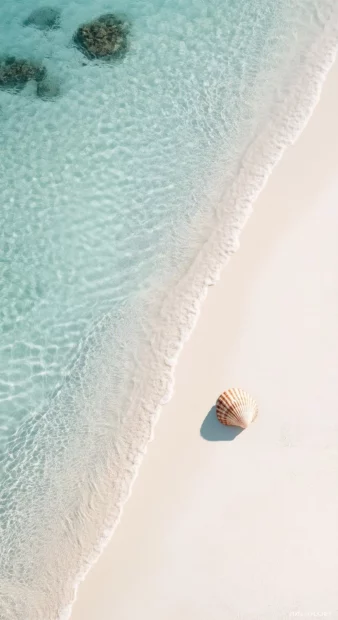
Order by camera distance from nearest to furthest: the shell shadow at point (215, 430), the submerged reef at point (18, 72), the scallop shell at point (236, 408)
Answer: the scallop shell at point (236, 408) < the shell shadow at point (215, 430) < the submerged reef at point (18, 72)

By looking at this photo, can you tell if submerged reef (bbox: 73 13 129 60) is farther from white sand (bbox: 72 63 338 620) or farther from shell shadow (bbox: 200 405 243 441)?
shell shadow (bbox: 200 405 243 441)

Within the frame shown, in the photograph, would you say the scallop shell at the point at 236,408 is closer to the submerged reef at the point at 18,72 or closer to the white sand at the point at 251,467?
Result: the white sand at the point at 251,467

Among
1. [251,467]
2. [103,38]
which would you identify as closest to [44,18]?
[103,38]

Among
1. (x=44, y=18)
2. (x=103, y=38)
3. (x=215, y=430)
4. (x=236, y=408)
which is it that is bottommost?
(x=215, y=430)

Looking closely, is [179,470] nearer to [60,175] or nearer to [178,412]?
[178,412]

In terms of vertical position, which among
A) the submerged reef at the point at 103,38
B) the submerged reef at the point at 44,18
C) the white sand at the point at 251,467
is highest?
the submerged reef at the point at 103,38

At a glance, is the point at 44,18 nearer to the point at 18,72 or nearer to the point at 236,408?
the point at 18,72

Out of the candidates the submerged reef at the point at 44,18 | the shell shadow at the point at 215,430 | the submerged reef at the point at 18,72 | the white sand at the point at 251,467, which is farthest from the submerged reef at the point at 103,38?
the shell shadow at the point at 215,430

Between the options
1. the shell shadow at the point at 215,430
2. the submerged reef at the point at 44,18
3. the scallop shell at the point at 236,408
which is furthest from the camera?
the submerged reef at the point at 44,18
